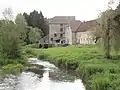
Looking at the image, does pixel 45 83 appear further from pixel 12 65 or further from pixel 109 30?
pixel 109 30

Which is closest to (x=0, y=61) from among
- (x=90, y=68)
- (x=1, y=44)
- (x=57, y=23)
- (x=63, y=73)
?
(x=1, y=44)

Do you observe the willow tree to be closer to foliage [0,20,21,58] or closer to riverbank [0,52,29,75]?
riverbank [0,52,29,75]

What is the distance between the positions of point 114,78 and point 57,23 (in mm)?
89728

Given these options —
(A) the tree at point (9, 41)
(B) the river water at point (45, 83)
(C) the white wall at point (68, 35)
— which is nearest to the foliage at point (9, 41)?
(A) the tree at point (9, 41)

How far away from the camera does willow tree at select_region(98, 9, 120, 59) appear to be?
35.2 m

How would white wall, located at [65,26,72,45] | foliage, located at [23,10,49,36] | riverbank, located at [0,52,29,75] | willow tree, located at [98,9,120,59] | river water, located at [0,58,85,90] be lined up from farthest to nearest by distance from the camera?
foliage, located at [23,10,49,36] → white wall, located at [65,26,72,45] → willow tree, located at [98,9,120,59] → riverbank, located at [0,52,29,75] → river water, located at [0,58,85,90]

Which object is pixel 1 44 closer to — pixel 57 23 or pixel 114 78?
pixel 114 78

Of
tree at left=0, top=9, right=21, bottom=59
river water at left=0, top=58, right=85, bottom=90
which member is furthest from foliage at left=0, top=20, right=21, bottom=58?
river water at left=0, top=58, right=85, bottom=90

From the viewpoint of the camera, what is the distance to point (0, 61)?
3962 cm

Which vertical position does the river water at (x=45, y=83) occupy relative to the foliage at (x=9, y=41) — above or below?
below

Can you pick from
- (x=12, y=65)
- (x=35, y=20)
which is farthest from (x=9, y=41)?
(x=35, y=20)

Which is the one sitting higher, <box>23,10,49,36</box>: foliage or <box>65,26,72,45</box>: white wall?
<box>23,10,49,36</box>: foliage

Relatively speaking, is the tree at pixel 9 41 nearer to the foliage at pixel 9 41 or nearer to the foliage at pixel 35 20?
the foliage at pixel 9 41

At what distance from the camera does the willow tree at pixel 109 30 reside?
3525cm
